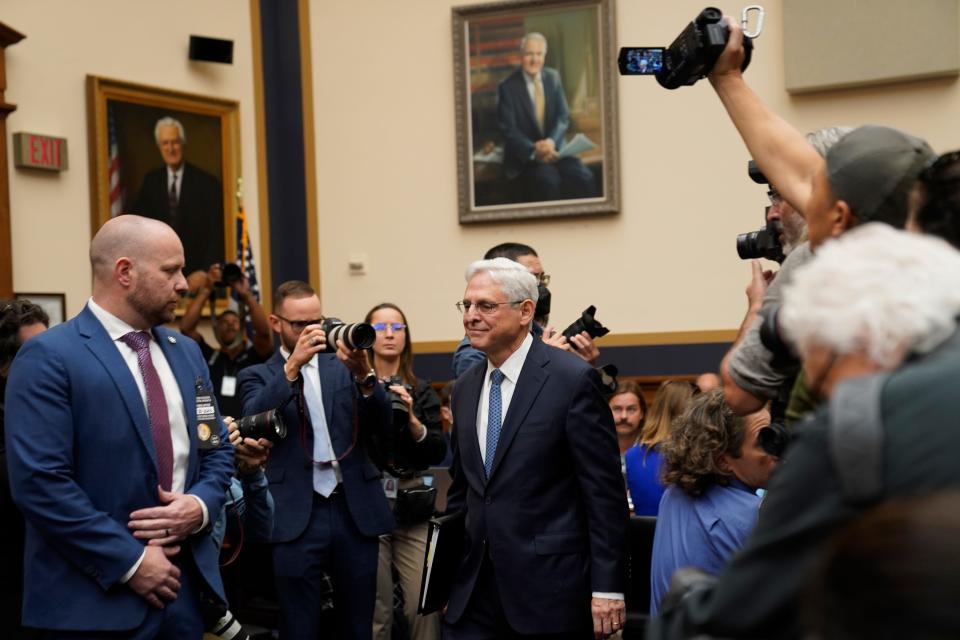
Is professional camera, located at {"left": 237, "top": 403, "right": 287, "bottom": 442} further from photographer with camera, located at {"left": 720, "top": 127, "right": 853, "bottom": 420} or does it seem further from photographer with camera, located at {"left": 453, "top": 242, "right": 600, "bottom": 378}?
photographer with camera, located at {"left": 720, "top": 127, "right": 853, "bottom": 420}

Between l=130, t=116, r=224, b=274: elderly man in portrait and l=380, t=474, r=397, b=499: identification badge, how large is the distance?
131 inches

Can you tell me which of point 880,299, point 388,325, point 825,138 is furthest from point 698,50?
point 388,325

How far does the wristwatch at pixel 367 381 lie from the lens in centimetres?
426

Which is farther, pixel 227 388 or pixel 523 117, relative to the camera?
pixel 523 117

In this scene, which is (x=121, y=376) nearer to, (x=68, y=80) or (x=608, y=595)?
(x=608, y=595)

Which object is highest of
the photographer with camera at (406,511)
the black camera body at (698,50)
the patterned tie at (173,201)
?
the patterned tie at (173,201)

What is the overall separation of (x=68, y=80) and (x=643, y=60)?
217 inches

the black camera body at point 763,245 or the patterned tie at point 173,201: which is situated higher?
the patterned tie at point 173,201

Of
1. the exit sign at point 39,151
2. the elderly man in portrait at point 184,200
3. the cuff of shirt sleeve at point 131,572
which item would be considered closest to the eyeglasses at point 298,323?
the cuff of shirt sleeve at point 131,572

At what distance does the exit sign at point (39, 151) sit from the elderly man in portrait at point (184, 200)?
636 millimetres

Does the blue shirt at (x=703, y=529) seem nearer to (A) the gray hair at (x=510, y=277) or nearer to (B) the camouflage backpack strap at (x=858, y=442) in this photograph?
(A) the gray hair at (x=510, y=277)

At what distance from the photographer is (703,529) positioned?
2.96 m

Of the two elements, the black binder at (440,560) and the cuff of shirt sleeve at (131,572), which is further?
the black binder at (440,560)

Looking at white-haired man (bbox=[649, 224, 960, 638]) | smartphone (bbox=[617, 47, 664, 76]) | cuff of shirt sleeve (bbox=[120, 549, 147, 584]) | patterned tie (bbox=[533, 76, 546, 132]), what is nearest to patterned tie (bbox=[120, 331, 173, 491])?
cuff of shirt sleeve (bbox=[120, 549, 147, 584])
